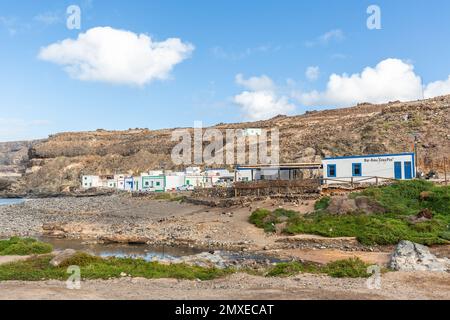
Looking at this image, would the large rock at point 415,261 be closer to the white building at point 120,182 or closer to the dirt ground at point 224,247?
the dirt ground at point 224,247

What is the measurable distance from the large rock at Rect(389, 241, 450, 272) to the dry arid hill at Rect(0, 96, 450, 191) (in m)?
37.9

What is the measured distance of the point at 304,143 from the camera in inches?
3322

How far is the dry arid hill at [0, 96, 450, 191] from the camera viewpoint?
66000 millimetres

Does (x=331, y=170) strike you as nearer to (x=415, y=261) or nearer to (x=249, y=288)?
(x=415, y=261)

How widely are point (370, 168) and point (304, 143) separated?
44.6m

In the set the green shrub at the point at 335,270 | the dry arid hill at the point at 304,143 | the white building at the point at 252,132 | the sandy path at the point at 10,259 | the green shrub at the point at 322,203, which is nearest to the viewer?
the green shrub at the point at 335,270

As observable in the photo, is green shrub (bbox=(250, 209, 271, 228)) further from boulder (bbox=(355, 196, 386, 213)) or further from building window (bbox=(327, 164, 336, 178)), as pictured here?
building window (bbox=(327, 164, 336, 178))

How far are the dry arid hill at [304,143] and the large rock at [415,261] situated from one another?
3791 cm

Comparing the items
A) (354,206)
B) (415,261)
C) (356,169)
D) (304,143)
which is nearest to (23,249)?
(415,261)

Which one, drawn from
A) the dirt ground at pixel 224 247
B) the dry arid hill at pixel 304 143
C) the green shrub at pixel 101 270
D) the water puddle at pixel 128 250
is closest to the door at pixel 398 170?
the dirt ground at pixel 224 247

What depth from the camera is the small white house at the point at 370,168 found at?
1545 inches

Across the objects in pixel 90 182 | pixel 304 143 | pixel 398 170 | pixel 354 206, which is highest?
pixel 304 143

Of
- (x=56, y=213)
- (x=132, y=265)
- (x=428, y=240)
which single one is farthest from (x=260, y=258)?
(x=56, y=213)

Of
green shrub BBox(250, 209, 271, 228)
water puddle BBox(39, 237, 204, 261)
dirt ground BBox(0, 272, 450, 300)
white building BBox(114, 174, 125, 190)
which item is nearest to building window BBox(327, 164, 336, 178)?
green shrub BBox(250, 209, 271, 228)
